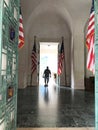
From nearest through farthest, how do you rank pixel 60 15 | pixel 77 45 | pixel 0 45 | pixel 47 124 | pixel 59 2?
1. pixel 0 45
2. pixel 47 124
3. pixel 59 2
4. pixel 77 45
5. pixel 60 15

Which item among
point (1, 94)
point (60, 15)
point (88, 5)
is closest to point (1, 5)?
point (1, 94)

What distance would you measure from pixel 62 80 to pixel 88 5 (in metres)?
5.32

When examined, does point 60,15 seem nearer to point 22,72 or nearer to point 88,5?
point 88,5

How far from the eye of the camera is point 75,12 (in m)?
8.80

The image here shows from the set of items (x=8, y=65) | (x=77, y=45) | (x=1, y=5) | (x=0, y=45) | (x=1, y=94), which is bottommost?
(x=1, y=94)

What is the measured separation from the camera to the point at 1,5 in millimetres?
1694

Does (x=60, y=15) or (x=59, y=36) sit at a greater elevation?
(x=60, y=15)

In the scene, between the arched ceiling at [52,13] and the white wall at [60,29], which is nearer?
the arched ceiling at [52,13]

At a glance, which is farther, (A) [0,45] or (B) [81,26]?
(B) [81,26]

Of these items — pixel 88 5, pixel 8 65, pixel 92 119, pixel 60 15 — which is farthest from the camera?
pixel 60 15

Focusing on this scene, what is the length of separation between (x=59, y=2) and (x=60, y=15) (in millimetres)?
1952

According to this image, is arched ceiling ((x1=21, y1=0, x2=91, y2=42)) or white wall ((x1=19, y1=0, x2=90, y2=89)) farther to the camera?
white wall ((x1=19, y1=0, x2=90, y2=89))

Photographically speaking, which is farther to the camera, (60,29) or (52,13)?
(60,29)

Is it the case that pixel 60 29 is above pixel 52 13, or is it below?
below
